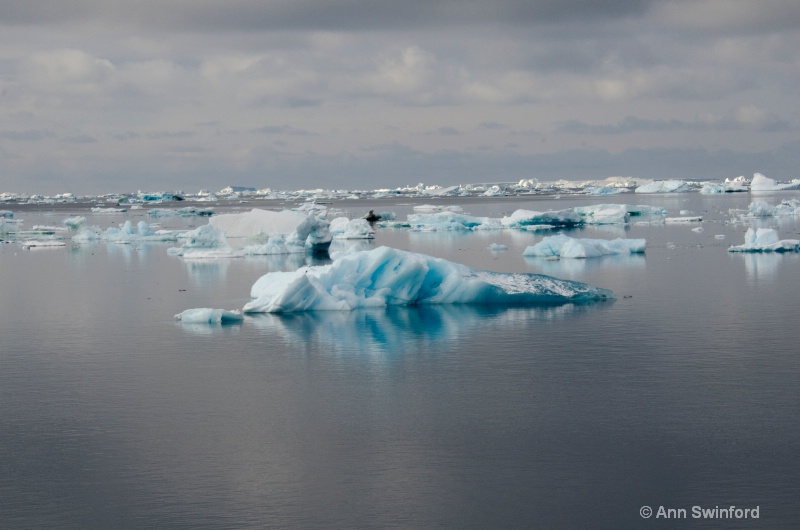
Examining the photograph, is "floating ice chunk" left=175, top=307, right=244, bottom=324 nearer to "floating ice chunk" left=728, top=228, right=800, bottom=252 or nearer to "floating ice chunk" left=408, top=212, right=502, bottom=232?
"floating ice chunk" left=728, top=228, right=800, bottom=252

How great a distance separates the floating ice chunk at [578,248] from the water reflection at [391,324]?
957 cm

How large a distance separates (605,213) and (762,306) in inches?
1128

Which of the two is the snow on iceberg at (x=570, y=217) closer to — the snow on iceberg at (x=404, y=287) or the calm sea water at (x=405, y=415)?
the calm sea water at (x=405, y=415)

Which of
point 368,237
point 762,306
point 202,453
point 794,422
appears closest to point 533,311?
point 762,306

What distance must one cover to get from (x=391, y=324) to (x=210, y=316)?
3349 millimetres

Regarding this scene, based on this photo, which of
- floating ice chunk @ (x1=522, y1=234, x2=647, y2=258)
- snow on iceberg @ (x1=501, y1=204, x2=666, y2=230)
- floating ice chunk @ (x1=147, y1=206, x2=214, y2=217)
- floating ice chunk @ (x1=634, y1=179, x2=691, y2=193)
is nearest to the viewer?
floating ice chunk @ (x1=522, y1=234, x2=647, y2=258)

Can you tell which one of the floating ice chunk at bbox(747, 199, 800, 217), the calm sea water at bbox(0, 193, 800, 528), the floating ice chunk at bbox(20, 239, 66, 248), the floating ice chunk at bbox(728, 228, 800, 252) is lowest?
the calm sea water at bbox(0, 193, 800, 528)

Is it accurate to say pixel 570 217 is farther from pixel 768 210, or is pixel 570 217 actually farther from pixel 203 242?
pixel 203 242

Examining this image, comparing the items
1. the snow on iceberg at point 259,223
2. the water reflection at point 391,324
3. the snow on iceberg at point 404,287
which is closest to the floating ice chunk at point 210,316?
the water reflection at point 391,324

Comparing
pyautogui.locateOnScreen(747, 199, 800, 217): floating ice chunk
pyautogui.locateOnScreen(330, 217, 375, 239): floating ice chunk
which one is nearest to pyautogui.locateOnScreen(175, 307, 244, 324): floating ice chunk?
pyautogui.locateOnScreen(330, 217, 375, 239): floating ice chunk

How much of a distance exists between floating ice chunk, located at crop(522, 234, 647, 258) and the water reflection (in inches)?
377

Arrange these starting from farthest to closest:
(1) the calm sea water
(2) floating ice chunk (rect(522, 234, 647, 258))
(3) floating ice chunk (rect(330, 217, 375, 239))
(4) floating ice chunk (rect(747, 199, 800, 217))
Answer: (4) floating ice chunk (rect(747, 199, 800, 217)), (3) floating ice chunk (rect(330, 217, 375, 239)), (2) floating ice chunk (rect(522, 234, 647, 258)), (1) the calm sea water

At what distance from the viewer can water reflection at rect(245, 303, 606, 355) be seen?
14.7 meters

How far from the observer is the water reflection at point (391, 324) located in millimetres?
14727
